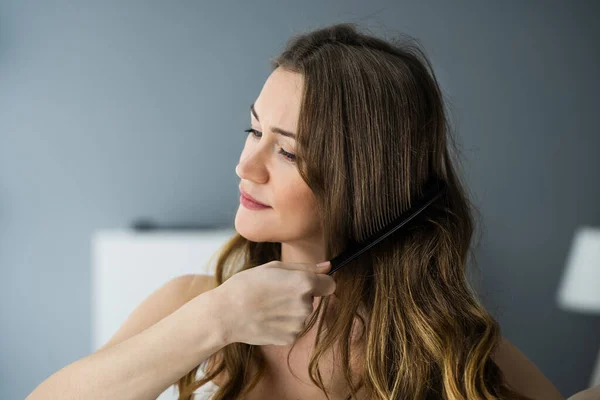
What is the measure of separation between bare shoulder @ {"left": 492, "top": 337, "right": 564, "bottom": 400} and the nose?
23.3 inches

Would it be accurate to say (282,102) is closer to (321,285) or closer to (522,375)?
(321,285)

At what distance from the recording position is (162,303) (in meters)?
1.26

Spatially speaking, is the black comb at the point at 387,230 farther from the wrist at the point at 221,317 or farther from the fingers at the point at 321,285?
the wrist at the point at 221,317

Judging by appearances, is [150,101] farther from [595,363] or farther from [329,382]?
[595,363]

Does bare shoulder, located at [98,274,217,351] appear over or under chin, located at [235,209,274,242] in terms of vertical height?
under

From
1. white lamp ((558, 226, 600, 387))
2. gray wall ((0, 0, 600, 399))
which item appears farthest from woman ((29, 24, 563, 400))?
white lamp ((558, 226, 600, 387))

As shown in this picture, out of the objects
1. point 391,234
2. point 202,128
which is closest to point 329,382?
point 391,234

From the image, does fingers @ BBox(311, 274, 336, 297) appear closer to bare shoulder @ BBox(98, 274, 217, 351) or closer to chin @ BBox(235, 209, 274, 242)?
chin @ BBox(235, 209, 274, 242)

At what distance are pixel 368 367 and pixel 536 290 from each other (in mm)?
1474

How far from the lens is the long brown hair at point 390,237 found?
1029 millimetres

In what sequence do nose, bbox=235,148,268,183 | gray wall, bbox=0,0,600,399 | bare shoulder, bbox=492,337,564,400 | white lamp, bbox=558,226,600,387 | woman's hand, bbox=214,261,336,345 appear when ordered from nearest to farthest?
woman's hand, bbox=214,261,336,345 → nose, bbox=235,148,268,183 → bare shoulder, bbox=492,337,564,400 → gray wall, bbox=0,0,600,399 → white lamp, bbox=558,226,600,387

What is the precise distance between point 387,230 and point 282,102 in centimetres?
28

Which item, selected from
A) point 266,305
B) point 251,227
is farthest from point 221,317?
point 251,227

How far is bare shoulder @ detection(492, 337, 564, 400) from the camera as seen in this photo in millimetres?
1186
